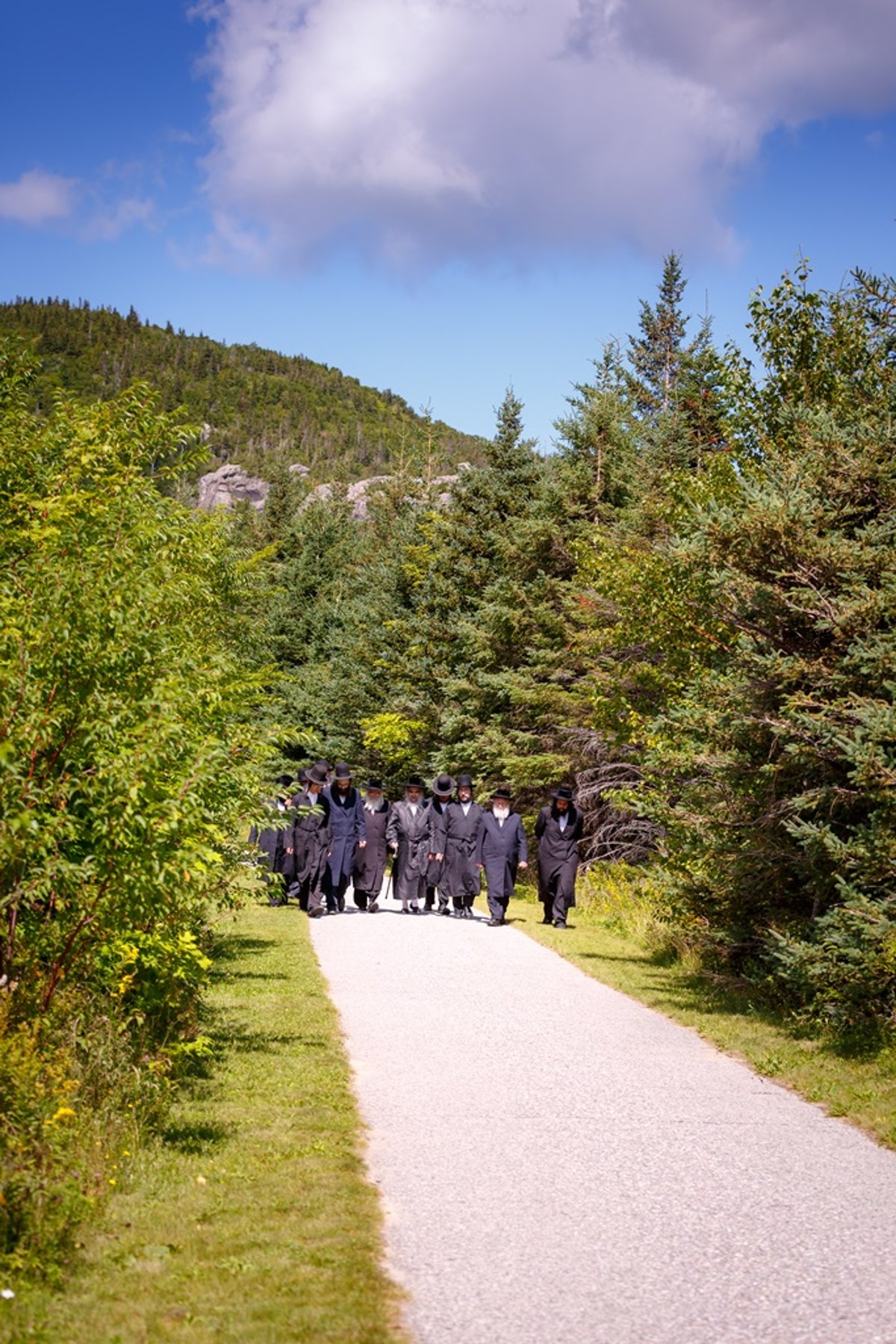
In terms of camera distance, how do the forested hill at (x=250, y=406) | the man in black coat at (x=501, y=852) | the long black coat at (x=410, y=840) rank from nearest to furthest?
the man in black coat at (x=501, y=852) → the long black coat at (x=410, y=840) → the forested hill at (x=250, y=406)

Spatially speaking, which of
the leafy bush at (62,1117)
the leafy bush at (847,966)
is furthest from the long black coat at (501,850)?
the leafy bush at (62,1117)

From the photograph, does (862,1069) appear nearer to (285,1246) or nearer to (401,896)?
(285,1246)

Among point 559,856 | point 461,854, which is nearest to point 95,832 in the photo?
point 559,856

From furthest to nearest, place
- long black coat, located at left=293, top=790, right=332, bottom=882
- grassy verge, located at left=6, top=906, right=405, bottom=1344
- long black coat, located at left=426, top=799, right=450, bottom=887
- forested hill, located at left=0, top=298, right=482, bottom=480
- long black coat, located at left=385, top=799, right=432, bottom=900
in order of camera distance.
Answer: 1. forested hill, located at left=0, top=298, right=482, bottom=480
2. long black coat, located at left=385, top=799, right=432, bottom=900
3. long black coat, located at left=426, top=799, right=450, bottom=887
4. long black coat, located at left=293, top=790, right=332, bottom=882
5. grassy verge, located at left=6, top=906, right=405, bottom=1344

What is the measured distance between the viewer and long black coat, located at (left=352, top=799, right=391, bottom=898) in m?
19.5

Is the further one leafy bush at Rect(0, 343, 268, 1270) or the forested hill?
the forested hill

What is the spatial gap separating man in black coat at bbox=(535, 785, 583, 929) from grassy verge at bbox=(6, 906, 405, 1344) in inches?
366

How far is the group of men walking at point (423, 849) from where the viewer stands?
17750 mm

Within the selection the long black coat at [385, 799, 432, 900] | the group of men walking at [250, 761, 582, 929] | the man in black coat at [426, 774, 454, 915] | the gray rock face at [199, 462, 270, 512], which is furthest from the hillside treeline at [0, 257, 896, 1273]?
the gray rock face at [199, 462, 270, 512]

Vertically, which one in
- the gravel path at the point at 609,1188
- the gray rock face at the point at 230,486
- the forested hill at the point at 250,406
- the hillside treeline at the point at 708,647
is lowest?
the gravel path at the point at 609,1188

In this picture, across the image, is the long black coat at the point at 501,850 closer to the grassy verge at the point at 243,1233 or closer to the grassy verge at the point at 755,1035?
the grassy verge at the point at 755,1035

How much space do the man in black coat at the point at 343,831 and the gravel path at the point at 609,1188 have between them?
8.19 meters

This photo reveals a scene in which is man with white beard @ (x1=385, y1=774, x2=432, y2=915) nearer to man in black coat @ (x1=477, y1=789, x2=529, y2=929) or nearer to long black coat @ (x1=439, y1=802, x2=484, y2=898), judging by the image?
long black coat @ (x1=439, y1=802, x2=484, y2=898)

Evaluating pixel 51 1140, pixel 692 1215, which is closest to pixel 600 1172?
pixel 692 1215
